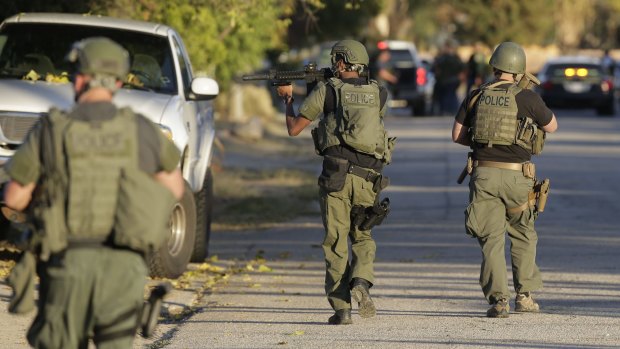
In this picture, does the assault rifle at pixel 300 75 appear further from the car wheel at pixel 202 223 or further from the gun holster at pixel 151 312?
the gun holster at pixel 151 312

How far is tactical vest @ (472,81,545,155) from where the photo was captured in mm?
8930

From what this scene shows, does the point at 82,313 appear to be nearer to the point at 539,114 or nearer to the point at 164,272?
the point at 539,114

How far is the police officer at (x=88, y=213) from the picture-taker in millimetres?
5348

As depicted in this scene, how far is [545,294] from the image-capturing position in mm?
10117

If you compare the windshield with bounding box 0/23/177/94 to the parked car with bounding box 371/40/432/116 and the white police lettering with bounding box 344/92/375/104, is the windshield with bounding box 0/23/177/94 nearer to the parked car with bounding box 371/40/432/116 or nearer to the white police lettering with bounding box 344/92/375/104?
the white police lettering with bounding box 344/92/375/104

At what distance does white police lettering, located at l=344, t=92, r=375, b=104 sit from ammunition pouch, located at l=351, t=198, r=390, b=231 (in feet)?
2.07

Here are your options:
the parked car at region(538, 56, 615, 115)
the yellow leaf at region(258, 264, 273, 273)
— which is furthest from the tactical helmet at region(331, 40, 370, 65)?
the parked car at region(538, 56, 615, 115)

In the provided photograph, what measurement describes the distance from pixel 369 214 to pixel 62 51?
409 cm

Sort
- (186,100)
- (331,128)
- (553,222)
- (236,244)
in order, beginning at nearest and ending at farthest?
(331,128) < (186,100) < (236,244) < (553,222)

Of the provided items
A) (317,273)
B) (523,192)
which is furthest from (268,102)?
(523,192)

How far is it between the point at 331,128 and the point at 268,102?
27682mm

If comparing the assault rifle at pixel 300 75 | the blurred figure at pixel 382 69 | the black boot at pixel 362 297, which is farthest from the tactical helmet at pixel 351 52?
the blurred figure at pixel 382 69

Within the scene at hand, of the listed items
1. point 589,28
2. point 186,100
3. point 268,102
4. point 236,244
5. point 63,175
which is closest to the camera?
point 63,175

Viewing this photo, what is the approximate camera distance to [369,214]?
876 cm
